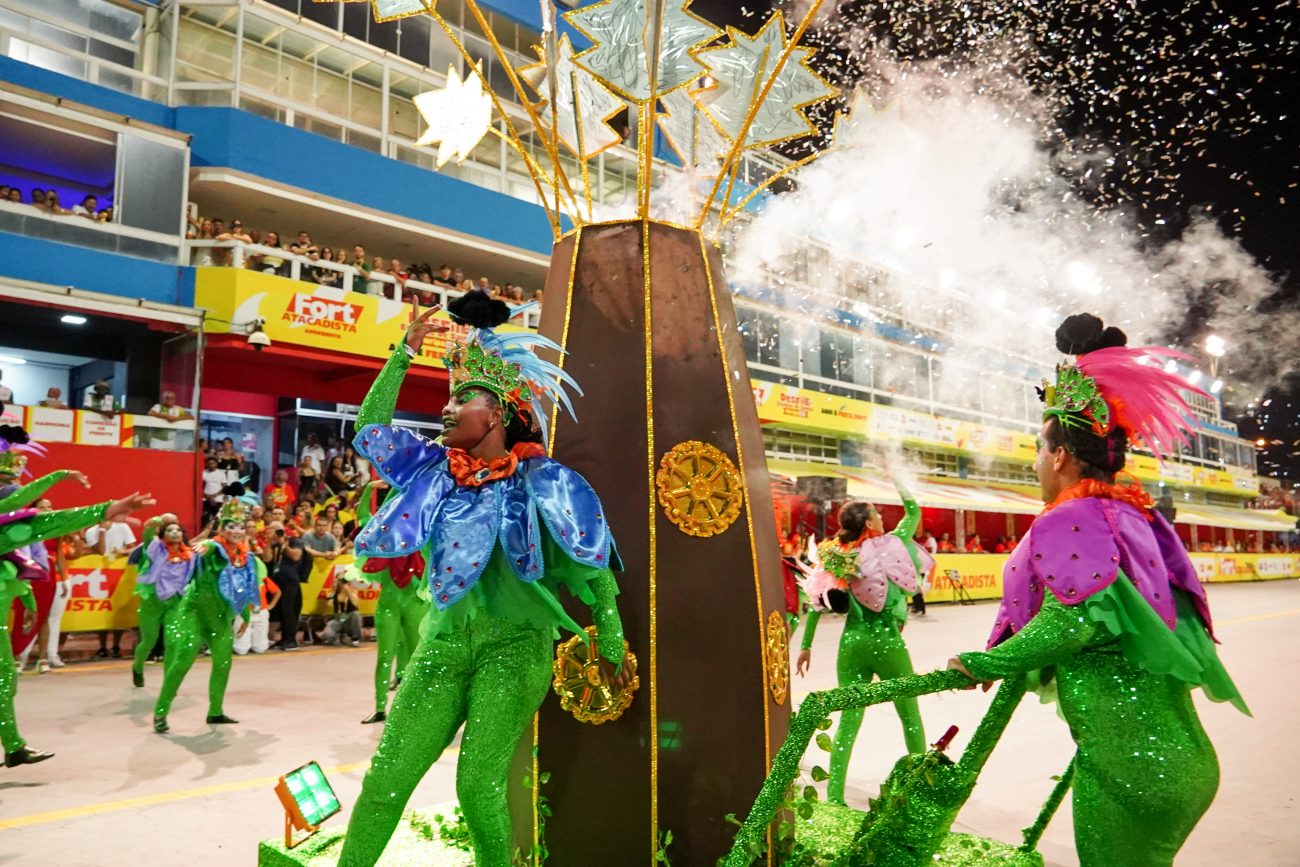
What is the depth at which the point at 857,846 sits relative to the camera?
305cm

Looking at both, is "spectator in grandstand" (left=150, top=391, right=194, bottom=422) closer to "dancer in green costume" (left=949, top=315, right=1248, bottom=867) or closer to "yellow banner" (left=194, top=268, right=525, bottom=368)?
"yellow banner" (left=194, top=268, right=525, bottom=368)

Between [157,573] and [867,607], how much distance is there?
6.34 m

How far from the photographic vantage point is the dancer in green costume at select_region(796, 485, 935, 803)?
4.84 meters

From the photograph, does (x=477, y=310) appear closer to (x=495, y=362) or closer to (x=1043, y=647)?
(x=495, y=362)

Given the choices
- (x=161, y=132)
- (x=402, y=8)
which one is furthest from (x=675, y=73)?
(x=161, y=132)

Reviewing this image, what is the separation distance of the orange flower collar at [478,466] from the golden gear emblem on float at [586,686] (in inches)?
27.1

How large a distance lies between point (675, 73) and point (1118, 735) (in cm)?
264

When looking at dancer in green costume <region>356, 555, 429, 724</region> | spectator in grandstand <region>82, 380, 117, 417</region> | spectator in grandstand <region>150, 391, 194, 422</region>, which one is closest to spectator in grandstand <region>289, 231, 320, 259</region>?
spectator in grandstand <region>150, 391, 194, 422</region>

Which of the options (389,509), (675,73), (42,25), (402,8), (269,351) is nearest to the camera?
(389,509)

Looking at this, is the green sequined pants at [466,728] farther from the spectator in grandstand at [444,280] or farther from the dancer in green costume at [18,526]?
the spectator in grandstand at [444,280]

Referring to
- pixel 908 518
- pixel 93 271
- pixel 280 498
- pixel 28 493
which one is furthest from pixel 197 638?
pixel 93 271

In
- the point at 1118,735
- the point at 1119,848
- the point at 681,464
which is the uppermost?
the point at 681,464

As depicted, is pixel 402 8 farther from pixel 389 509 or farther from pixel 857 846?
pixel 857 846

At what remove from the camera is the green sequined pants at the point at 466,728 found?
2.71 m
